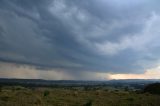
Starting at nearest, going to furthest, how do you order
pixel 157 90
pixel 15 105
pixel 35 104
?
1. pixel 15 105
2. pixel 35 104
3. pixel 157 90

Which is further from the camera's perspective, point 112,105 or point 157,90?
point 157,90

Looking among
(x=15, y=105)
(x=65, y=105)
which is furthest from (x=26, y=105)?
(x=65, y=105)

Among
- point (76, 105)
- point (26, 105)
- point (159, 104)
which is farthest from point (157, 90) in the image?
point (26, 105)

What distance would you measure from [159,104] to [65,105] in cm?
969

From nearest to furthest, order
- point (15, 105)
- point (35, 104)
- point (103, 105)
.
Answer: point (15, 105) → point (35, 104) → point (103, 105)

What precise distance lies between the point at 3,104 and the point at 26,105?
7.02 ft

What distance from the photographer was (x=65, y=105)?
27.2 m

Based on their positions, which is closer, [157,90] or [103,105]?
[103,105]

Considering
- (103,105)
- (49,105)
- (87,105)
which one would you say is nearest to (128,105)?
(103,105)

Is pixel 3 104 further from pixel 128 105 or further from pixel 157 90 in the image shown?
pixel 157 90

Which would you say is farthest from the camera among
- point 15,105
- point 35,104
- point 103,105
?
point 103,105

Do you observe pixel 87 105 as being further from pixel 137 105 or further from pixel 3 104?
pixel 3 104

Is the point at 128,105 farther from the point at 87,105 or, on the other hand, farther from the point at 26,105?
the point at 26,105

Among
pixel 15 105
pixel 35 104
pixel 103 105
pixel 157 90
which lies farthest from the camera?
pixel 157 90
